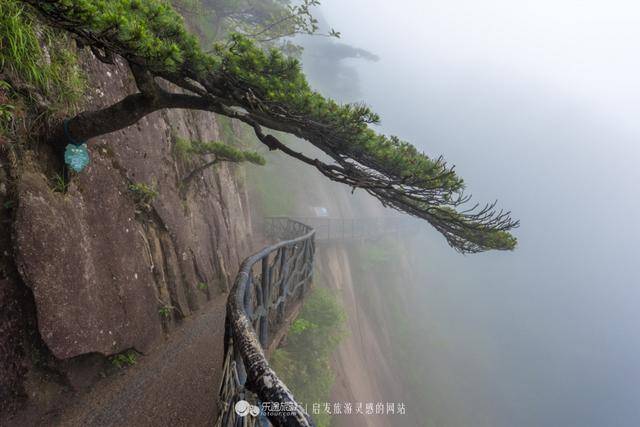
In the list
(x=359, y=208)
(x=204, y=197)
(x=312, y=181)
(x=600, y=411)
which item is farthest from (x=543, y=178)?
(x=204, y=197)

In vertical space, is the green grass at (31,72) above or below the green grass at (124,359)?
above

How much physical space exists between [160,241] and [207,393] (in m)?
2.49

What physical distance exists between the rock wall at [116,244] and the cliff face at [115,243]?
0.01 m

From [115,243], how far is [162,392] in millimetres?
1870

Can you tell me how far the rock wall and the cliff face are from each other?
12mm

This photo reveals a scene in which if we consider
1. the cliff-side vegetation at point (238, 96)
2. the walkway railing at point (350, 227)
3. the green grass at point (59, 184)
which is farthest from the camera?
the walkway railing at point (350, 227)

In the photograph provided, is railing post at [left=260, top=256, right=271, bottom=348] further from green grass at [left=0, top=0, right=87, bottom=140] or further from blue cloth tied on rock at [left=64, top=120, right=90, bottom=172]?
green grass at [left=0, top=0, right=87, bottom=140]

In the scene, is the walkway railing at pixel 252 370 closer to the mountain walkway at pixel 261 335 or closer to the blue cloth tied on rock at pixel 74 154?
the mountain walkway at pixel 261 335

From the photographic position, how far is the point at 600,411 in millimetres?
46125

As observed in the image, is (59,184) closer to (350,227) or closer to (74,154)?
(74,154)

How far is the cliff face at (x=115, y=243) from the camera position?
9.98 ft

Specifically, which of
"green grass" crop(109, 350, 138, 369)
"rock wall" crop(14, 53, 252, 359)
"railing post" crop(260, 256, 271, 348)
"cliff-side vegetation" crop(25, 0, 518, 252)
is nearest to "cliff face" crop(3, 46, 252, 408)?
"rock wall" crop(14, 53, 252, 359)

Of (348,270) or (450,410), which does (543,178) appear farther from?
(348,270)

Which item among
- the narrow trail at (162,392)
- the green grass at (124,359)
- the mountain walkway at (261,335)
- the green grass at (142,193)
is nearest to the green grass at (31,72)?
the green grass at (142,193)
